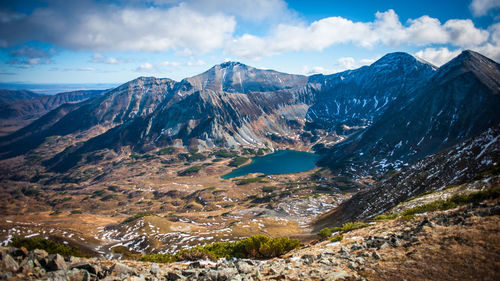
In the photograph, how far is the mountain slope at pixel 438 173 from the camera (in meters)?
52.2

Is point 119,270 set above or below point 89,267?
below

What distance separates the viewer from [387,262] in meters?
17.8

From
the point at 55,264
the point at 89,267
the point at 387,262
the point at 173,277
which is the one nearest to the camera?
the point at 387,262

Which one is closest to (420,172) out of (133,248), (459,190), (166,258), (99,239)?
(459,190)

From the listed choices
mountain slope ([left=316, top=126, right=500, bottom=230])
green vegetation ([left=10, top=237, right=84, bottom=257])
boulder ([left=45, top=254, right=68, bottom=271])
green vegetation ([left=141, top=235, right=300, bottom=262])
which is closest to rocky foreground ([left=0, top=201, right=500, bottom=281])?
boulder ([left=45, top=254, right=68, bottom=271])

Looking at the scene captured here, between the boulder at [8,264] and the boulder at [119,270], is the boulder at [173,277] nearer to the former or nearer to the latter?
the boulder at [119,270]

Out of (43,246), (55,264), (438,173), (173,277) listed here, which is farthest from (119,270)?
(438,173)

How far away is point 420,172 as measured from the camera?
224 feet

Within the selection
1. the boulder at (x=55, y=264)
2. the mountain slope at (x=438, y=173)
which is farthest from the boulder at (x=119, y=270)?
the mountain slope at (x=438, y=173)

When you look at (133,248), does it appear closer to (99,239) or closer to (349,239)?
(99,239)

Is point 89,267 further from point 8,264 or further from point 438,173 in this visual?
point 438,173

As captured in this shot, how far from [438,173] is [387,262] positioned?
5712 cm

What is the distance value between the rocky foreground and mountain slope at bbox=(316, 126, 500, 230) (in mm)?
39758

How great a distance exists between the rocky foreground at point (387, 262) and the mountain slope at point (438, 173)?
3976 cm
